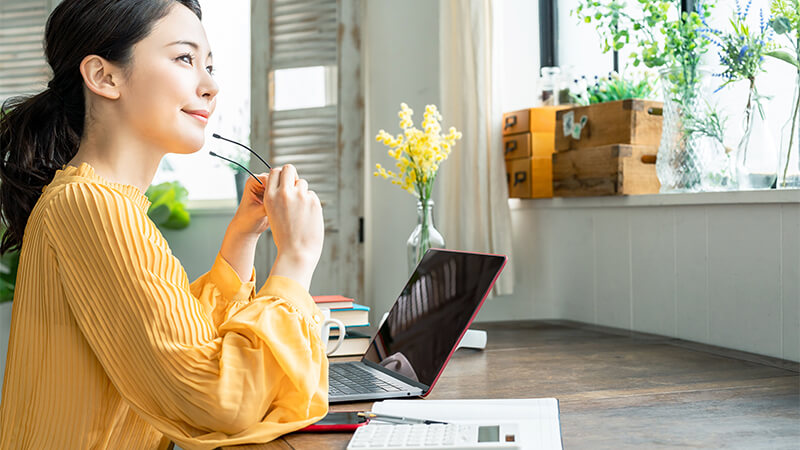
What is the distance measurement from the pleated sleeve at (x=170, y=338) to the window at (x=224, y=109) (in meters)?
2.98

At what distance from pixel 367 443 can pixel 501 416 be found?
0.21m

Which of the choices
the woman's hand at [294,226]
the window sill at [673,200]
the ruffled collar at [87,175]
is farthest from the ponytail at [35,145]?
the window sill at [673,200]

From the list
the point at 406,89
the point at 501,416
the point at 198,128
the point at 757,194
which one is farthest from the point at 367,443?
the point at 406,89

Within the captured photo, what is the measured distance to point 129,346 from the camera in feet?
2.57

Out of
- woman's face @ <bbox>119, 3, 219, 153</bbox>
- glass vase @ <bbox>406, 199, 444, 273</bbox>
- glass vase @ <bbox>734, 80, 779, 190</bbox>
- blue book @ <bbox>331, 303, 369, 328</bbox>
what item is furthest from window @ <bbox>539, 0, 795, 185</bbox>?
woman's face @ <bbox>119, 3, 219, 153</bbox>

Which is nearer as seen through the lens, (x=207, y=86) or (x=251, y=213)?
(x=207, y=86)

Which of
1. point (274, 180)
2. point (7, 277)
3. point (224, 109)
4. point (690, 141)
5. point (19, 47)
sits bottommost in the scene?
point (7, 277)

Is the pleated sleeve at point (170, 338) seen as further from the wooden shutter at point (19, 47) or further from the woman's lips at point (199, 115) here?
the wooden shutter at point (19, 47)

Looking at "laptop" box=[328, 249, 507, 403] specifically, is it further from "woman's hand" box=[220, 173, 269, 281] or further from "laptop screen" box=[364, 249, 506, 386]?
"woman's hand" box=[220, 173, 269, 281]

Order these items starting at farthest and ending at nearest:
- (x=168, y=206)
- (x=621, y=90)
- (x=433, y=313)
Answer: (x=168, y=206) → (x=621, y=90) → (x=433, y=313)

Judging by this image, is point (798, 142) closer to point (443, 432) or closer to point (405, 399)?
point (405, 399)

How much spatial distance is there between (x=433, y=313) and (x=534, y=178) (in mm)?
1114

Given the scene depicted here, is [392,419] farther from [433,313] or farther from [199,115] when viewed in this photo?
[199,115]

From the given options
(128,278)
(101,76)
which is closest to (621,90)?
(101,76)
